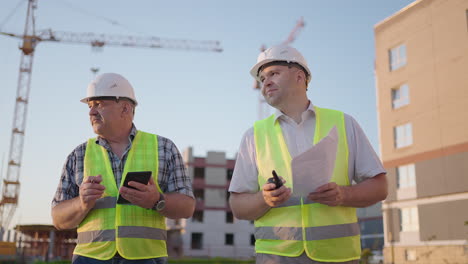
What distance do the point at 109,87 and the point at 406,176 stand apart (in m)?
28.5

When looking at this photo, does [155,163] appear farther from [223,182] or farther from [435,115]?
[223,182]

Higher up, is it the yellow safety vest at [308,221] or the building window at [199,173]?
the building window at [199,173]

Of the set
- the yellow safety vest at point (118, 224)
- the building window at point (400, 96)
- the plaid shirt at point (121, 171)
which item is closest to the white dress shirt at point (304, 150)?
the plaid shirt at point (121, 171)

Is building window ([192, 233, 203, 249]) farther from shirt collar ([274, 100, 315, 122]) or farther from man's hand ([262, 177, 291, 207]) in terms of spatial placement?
man's hand ([262, 177, 291, 207])

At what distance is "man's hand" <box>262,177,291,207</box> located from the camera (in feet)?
10.2

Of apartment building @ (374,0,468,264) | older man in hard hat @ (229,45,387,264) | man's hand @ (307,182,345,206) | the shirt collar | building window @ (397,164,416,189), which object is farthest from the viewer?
building window @ (397,164,416,189)

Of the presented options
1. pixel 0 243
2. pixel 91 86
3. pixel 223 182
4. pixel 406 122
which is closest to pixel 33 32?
pixel 223 182

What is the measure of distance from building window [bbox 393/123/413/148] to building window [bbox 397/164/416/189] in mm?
1323

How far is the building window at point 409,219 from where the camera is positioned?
94.1 feet

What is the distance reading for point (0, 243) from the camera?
28766 millimetres

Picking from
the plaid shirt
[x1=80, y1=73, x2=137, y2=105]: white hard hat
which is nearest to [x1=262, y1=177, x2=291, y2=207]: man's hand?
the plaid shirt

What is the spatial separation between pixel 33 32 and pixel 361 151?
7704cm

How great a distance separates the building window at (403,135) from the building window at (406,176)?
4.34 ft

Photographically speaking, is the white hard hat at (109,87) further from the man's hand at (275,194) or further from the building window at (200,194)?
the building window at (200,194)
